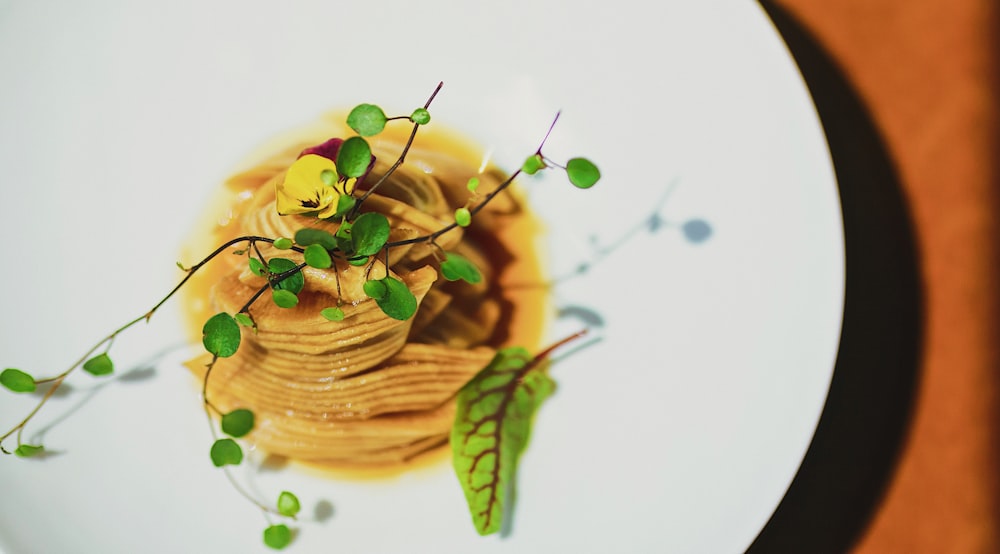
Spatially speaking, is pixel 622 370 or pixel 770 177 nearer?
pixel 770 177

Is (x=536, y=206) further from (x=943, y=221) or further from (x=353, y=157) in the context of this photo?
(x=943, y=221)

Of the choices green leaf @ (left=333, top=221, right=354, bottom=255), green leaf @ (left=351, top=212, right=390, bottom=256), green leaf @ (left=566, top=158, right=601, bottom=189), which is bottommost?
green leaf @ (left=333, top=221, right=354, bottom=255)

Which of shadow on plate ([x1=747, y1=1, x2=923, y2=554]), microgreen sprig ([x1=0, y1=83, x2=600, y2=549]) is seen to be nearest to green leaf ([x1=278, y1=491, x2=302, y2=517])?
microgreen sprig ([x1=0, y1=83, x2=600, y2=549])

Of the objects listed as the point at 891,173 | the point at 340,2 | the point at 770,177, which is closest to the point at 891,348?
the point at 891,173

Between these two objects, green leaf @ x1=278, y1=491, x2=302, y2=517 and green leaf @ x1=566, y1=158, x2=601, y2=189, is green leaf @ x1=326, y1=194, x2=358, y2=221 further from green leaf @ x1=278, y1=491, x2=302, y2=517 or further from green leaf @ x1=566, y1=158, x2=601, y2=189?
green leaf @ x1=278, y1=491, x2=302, y2=517

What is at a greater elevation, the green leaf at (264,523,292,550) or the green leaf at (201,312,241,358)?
the green leaf at (201,312,241,358)

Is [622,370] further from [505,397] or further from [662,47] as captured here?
[662,47]
